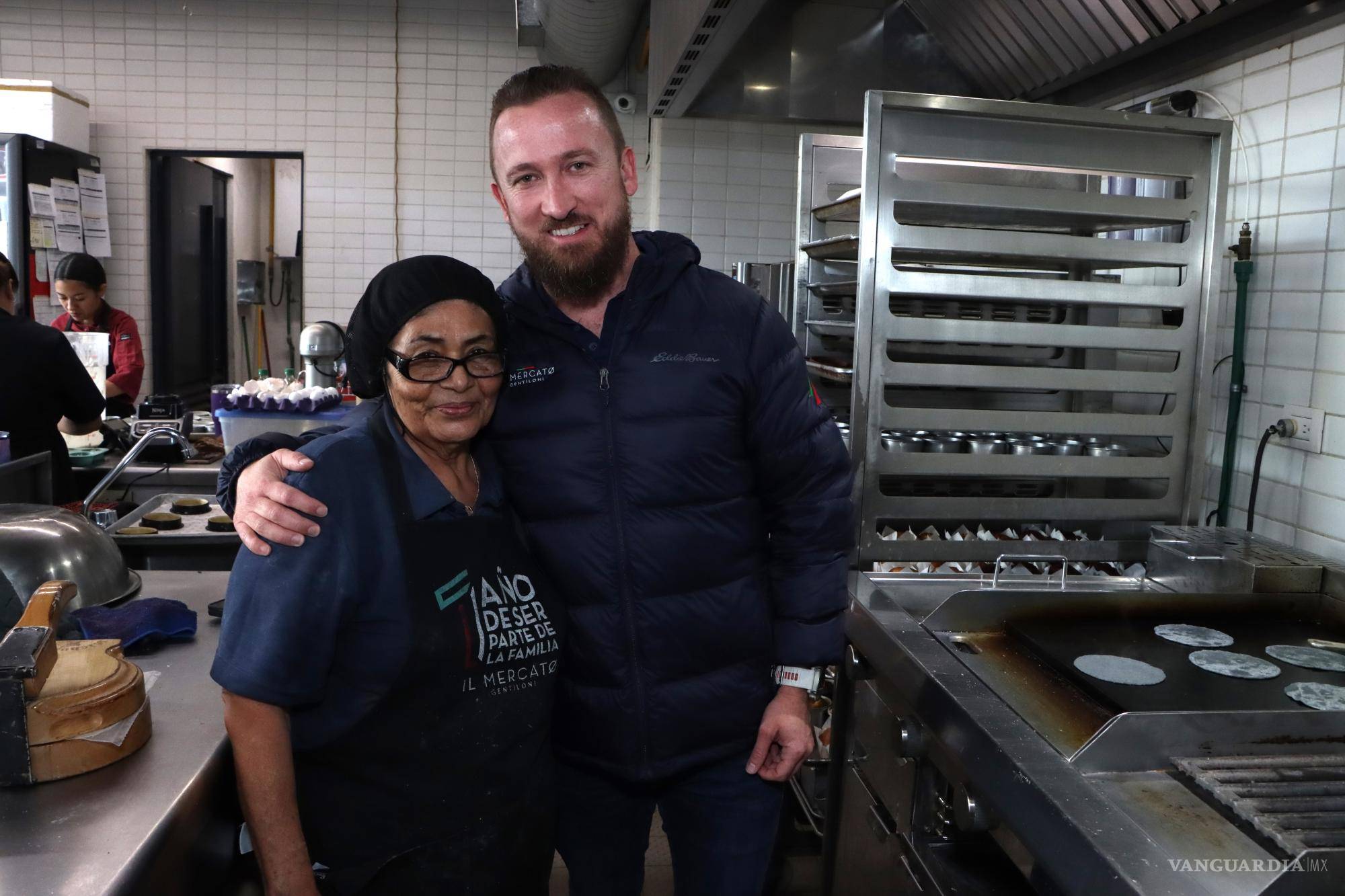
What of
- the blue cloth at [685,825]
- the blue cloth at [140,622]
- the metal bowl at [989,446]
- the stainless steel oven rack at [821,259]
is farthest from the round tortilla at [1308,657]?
the blue cloth at [140,622]

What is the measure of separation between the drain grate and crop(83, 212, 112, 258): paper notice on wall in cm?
651

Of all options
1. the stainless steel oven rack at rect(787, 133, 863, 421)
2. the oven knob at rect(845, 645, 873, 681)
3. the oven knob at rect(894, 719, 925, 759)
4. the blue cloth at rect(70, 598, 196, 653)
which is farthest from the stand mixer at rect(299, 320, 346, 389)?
the oven knob at rect(894, 719, 925, 759)

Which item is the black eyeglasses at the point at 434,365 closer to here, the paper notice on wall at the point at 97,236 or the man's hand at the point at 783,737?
the man's hand at the point at 783,737

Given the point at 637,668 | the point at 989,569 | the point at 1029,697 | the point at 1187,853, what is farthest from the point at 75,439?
the point at 1187,853

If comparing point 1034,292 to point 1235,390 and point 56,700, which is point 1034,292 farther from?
point 56,700

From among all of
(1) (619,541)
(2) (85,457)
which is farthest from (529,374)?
(2) (85,457)

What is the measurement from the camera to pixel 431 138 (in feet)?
20.4

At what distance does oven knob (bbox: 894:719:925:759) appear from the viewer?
1630 mm

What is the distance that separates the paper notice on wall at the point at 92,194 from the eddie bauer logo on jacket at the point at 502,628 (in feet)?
18.8

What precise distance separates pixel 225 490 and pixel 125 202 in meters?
5.75

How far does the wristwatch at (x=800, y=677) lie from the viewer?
1.68 m

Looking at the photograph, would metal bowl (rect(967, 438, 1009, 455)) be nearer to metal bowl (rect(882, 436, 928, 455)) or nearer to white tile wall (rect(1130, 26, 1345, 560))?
metal bowl (rect(882, 436, 928, 455))

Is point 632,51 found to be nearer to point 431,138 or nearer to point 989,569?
point 431,138

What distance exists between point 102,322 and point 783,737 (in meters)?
4.51
